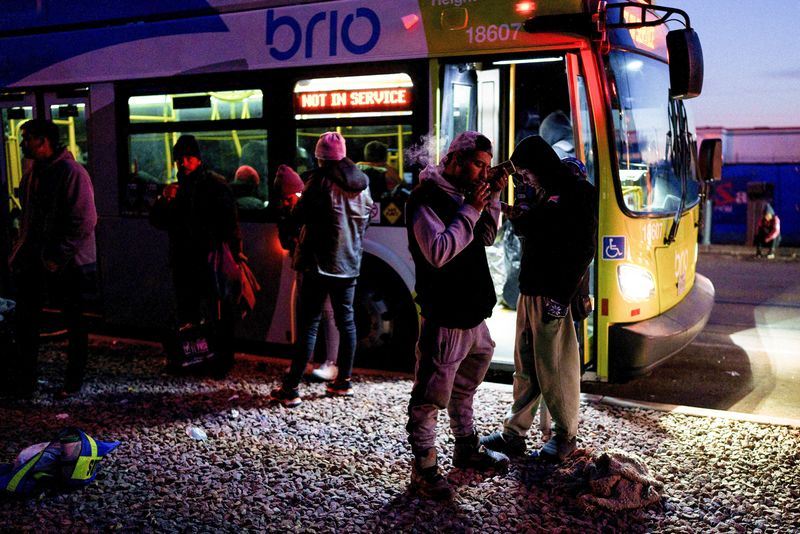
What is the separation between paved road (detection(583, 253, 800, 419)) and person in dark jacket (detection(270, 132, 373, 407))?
2093 mm

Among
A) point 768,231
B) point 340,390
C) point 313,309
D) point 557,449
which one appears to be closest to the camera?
point 557,449

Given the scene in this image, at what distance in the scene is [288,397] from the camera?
5.84 m

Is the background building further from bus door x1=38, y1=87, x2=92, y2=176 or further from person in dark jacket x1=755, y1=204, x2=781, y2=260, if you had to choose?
bus door x1=38, y1=87, x2=92, y2=176

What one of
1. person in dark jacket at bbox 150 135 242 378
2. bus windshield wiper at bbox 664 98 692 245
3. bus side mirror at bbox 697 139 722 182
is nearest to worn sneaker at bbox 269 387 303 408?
person in dark jacket at bbox 150 135 242 378

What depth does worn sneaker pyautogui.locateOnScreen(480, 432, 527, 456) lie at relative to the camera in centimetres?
482

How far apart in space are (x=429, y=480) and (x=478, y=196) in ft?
4.88

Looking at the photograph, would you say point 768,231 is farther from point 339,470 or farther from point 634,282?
point 339,470

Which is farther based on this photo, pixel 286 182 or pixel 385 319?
pixel 385 319

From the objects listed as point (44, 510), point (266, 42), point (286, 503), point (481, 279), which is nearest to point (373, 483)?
point (286, 503)

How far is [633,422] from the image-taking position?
5.37m

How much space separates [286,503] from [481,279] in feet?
5.04

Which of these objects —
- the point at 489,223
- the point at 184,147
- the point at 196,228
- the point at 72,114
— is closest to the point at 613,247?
the point at 489,223

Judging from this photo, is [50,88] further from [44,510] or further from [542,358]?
[542,358]

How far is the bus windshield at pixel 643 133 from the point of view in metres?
5.66
